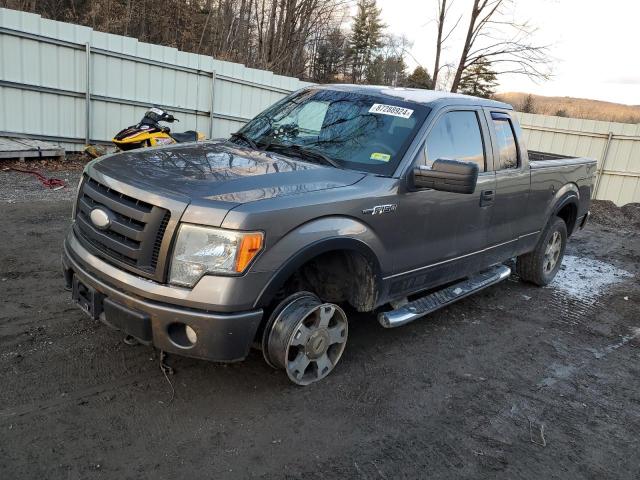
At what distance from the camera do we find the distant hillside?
35.8 m

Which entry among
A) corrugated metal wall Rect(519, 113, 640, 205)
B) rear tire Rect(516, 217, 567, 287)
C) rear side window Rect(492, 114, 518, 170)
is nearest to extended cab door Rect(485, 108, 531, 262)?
rear side window Rect(492, 114, 518, 170)

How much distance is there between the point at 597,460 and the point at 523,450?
1.43ft

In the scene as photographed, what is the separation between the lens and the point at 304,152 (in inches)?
153

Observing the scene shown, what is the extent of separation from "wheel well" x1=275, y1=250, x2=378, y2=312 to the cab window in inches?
37.8

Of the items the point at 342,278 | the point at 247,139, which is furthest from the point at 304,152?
the point at 342,278

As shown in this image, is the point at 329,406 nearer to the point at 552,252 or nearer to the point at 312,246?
the point at 312,246

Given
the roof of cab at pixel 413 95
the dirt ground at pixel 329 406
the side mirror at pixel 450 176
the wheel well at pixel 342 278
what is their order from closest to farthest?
the dirt ground at pixel 329 406, the side mirror at pixel 450 176, the wheel well at pixel 342 278, the roof of cab at pixel 413 95

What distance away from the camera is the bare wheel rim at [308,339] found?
10.5ft

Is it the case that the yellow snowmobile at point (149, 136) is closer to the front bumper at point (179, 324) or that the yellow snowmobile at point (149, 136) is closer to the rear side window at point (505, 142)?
the rear side window at point (505, 142)

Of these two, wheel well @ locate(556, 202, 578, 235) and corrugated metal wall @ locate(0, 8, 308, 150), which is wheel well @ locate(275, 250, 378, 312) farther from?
corrugated metal wall @ locate(0, 8, 308, 150)

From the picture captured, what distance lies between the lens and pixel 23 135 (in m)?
9.86

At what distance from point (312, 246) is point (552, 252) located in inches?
171

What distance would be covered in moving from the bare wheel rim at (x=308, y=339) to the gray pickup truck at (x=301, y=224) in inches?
0.4

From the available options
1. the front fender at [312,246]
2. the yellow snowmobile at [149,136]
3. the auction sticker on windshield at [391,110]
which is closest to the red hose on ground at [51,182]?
the yellow snowmobile at [149,136]
